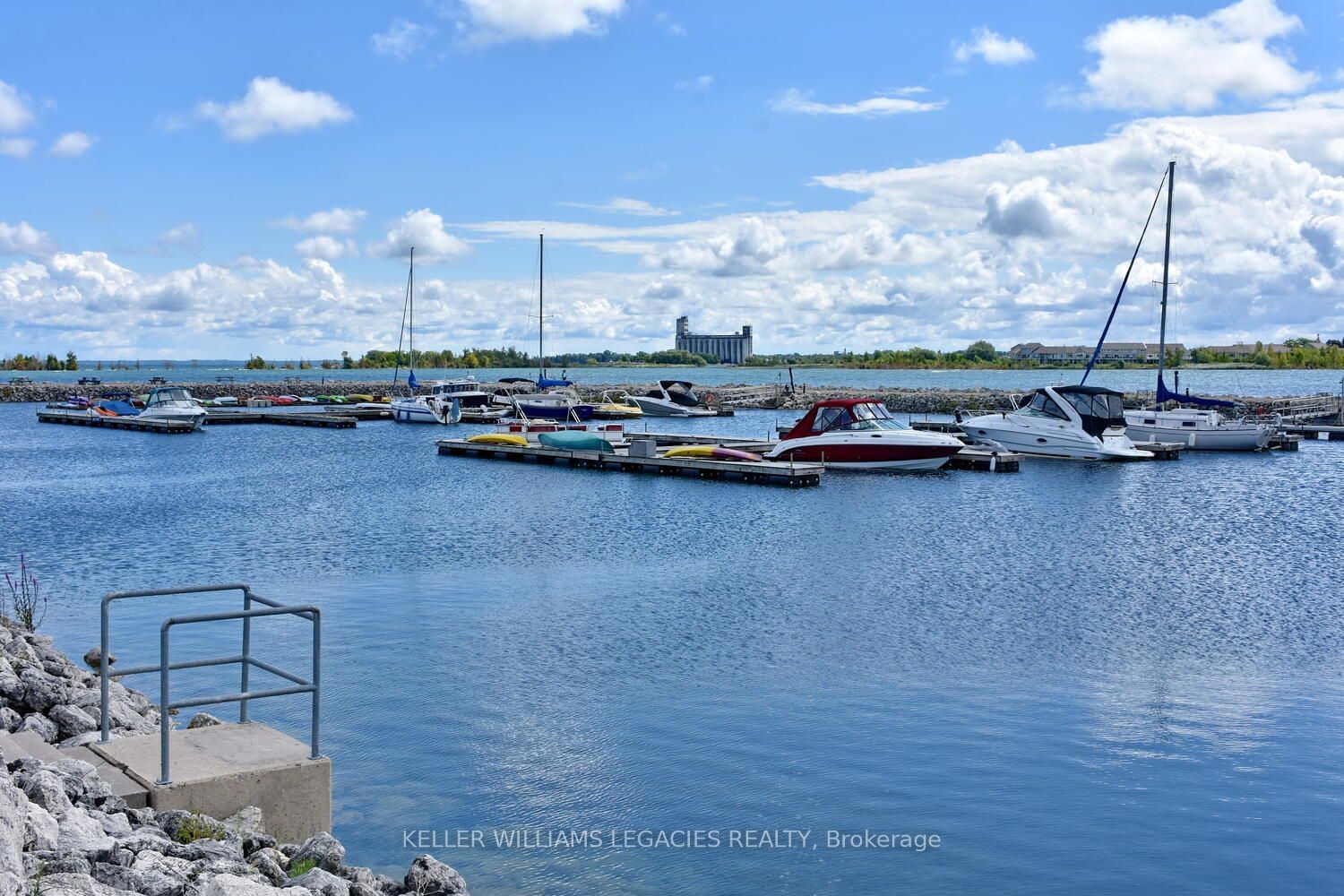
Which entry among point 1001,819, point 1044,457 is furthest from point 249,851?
point 1044,457

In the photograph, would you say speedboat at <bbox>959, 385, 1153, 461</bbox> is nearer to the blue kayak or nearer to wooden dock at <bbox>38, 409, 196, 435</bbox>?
the blue kayak

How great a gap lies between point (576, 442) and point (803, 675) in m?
32.5

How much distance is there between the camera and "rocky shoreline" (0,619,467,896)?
6660 mm

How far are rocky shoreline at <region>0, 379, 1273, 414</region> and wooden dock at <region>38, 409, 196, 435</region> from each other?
1028 inches

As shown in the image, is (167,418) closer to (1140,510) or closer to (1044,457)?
(1044,457)

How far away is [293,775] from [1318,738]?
10993 mm

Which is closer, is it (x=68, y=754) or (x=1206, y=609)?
(x=68, y=754)

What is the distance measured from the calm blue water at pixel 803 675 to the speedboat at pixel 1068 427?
12.8 meters

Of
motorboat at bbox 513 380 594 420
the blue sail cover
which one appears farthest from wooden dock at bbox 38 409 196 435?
the blue sail cover

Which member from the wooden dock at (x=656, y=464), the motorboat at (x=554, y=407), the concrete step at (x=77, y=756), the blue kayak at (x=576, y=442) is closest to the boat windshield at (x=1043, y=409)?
the wooden dock at (x=656, y=464)

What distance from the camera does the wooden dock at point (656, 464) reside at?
39.1 m

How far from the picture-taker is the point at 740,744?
12672mm

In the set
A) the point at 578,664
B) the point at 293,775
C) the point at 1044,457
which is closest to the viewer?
the point at 293,775

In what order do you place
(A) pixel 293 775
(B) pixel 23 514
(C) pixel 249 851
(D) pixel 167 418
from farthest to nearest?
(D) pixel 167 418 → (B) pixel 23 514 → (A) pixel 293 775 → (C) pixel 249 851
